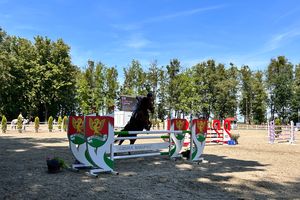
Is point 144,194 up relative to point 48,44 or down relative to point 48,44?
down

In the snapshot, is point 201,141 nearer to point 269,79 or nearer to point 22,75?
point 22,75

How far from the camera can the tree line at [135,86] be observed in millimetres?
49281

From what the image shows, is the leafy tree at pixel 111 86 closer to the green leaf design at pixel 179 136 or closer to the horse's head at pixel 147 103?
the horse's head at pixel 147 103

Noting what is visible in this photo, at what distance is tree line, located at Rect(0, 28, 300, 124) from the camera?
4928cm

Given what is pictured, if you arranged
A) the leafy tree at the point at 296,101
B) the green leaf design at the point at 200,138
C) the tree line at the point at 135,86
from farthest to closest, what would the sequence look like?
the leafy tree at the point at 296,101 → the tree line at the point at 135,86 → the green leaf design at the point at 200,138

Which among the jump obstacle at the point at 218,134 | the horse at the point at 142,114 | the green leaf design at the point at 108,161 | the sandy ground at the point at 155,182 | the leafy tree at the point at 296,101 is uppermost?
the leafy tree at the point at 296,101

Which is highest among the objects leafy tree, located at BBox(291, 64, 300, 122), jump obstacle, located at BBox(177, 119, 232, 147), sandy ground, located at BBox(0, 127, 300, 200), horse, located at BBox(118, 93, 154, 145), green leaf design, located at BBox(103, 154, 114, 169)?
leafy tree, located at BBox(291, 64, 300, 122)

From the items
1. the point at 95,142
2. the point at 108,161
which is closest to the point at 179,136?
the point at 108,161

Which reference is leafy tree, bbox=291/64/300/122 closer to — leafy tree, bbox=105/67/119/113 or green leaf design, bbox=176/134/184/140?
leafy tree, bbox=105/67/119/113

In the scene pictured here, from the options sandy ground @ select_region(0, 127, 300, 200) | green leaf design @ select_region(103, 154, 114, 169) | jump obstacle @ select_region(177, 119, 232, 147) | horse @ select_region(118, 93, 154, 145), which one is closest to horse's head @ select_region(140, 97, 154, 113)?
horse @ select_region(118, 93, 154, 145)

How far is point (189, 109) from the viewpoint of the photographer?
5562cm

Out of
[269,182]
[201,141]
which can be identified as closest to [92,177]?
[269,182]

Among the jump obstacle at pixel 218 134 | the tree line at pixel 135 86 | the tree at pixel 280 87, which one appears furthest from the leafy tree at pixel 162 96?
the jump obstacle at pixel 218 134

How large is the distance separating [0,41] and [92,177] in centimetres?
4404
